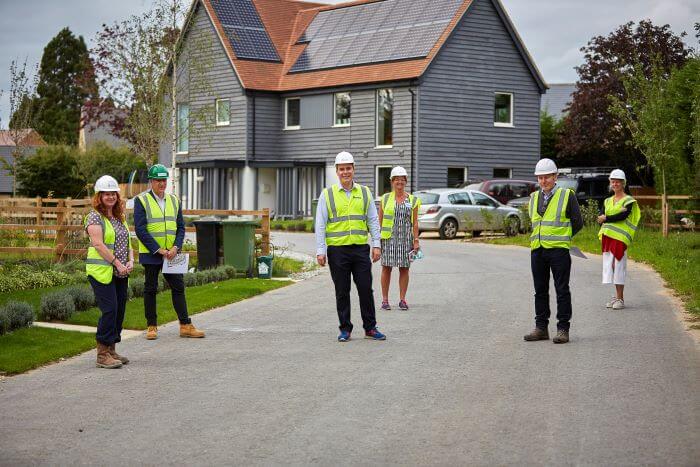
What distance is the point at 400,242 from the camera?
1485 centimetres

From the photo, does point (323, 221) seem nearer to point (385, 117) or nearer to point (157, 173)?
point (157, 173)

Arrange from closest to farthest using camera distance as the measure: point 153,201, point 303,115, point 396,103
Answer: point 153,201
point 396,103
point 303,115

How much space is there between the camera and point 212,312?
1498 centimetres

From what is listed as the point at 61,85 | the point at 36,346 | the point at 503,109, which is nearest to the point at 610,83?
the point at 503,109

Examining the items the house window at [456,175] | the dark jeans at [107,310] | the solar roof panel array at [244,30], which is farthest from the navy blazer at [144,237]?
the solar roof panel array at [244,30]

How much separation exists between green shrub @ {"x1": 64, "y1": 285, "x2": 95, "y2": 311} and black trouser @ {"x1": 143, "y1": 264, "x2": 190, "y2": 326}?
2464mm

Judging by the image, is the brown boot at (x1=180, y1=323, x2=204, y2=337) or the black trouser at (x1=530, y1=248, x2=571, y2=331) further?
the brown boot at (x1=180, y1=323, x2=204, y2=337)

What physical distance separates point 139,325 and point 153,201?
1.94 metres

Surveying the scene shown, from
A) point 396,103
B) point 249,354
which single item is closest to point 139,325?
point 249,354

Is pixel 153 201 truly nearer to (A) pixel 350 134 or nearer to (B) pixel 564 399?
(B) pixel 564 399

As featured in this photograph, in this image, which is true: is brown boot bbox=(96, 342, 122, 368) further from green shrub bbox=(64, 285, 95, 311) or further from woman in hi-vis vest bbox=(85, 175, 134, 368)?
green shrub bbox=(64, 285, 95, 311)

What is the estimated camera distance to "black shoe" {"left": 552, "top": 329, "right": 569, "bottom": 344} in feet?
37.8

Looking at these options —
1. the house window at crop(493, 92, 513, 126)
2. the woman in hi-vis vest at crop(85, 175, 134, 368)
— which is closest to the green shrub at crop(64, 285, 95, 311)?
the woman in hi-vis vest at crop(85, 175, 134, 368)

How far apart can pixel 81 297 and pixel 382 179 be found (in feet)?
89.8
